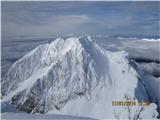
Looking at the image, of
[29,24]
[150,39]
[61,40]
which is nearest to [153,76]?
[150,39]

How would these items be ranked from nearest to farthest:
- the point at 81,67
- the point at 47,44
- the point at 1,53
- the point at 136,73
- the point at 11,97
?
the point at 1,53 < the point at 47,44 < the point at 11,97 < the point at 136,73 < the point at 81,67

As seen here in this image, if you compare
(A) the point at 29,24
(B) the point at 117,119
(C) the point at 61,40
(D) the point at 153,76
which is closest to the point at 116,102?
(B) the point at 117,119

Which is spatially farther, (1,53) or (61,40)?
(61,40)

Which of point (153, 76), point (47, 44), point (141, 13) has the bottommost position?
point (153, 76)

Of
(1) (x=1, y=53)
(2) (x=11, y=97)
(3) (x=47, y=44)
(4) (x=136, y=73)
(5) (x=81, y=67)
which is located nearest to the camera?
(1) (x=1, y=53)

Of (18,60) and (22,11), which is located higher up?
(22,11)

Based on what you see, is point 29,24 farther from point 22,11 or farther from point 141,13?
point 141,13

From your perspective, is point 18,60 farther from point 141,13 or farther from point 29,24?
point 141,13
